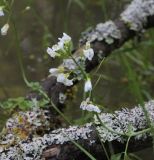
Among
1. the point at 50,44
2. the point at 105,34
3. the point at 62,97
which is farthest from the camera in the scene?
the point at 50,44

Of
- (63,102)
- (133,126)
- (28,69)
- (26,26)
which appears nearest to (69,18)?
(26,26)

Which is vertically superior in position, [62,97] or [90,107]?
[90,107]

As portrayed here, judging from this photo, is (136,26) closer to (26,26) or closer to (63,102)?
(63,102)

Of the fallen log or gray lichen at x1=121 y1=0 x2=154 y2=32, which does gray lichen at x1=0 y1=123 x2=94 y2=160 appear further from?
gray lichen at x1=121 y1=0 x2=154 y2=32

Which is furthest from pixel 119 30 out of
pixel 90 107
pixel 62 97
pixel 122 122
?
pixel 90 107

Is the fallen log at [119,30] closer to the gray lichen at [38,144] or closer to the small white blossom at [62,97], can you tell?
the small white blossom at [62,97]

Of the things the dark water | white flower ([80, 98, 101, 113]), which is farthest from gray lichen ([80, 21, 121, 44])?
white flower ([80, 98, 101, 113])

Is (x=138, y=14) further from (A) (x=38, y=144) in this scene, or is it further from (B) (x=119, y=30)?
(A) (x=38, y=144)
